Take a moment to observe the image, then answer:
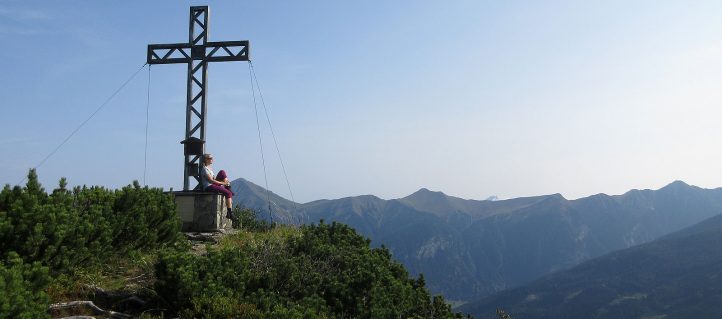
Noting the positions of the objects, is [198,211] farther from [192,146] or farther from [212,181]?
[192,146]

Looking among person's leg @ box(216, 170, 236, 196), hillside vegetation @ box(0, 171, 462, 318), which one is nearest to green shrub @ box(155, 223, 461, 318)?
hillside vegetation @ box(0, 171, 462, 318)

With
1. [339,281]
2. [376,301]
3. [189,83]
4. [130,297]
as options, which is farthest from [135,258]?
[189,83]

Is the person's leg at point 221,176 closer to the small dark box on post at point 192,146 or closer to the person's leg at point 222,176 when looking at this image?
the person's leg at point 222,176

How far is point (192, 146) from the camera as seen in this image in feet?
60.2

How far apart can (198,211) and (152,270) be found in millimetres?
5191

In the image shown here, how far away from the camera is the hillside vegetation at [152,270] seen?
27.7 feet

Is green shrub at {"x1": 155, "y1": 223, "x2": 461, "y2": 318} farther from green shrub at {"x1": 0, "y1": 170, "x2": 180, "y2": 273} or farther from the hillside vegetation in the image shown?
green shrub at {"x1": 0, "y1": 170, "x2": 180, "y2": 273}

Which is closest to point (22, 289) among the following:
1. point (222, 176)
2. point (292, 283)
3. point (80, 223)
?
point (80, 223)

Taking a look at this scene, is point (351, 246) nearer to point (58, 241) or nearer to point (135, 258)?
point (135, 258)

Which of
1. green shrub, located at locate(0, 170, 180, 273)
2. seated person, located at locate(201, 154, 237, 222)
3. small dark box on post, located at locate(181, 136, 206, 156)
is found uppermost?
small dark box on post, located at locate(181, 136, 206, 156)

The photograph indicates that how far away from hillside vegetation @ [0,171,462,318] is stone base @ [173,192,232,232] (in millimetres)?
2240

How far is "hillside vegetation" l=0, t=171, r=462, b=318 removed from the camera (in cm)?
844

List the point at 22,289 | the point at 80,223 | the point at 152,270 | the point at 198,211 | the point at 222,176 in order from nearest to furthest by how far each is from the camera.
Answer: the point at 22,289 < the point at 80,223 < the point at 152,270 < the point at 198,211 < the point at 222,176

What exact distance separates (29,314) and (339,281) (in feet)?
18.1
